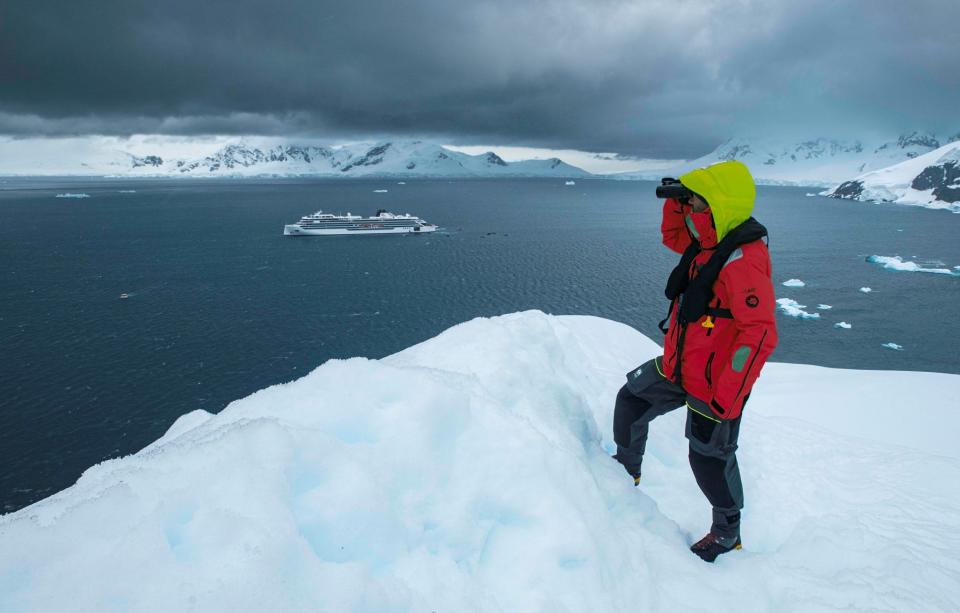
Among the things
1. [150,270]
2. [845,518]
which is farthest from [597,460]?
[150,270]

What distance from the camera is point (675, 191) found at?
16.3ft

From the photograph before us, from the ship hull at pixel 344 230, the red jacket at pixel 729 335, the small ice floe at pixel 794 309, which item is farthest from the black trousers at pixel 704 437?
the ship hull at pixel 344 230

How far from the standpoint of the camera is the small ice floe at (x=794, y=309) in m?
39.9

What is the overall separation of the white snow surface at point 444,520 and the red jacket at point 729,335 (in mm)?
1381

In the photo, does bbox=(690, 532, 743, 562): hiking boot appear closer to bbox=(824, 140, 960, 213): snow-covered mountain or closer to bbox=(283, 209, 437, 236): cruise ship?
bbox=(283, 209, 437, 236): cruise ship

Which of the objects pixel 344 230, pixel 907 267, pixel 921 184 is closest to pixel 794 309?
pixel 907 267

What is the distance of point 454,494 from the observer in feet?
12.6

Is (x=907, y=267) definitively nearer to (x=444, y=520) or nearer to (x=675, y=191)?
(x=675, y=191)

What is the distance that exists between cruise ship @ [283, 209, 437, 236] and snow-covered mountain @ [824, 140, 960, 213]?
135 metres

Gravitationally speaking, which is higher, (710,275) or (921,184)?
(921,184)

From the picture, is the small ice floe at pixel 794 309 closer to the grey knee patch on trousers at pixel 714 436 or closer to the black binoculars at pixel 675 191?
the black binoculars at pixel 675 191

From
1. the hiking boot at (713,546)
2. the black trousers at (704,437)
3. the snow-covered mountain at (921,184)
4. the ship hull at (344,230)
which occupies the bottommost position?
the ship hull at (344,230)

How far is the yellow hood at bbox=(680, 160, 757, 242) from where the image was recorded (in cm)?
434

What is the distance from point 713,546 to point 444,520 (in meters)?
2.95
